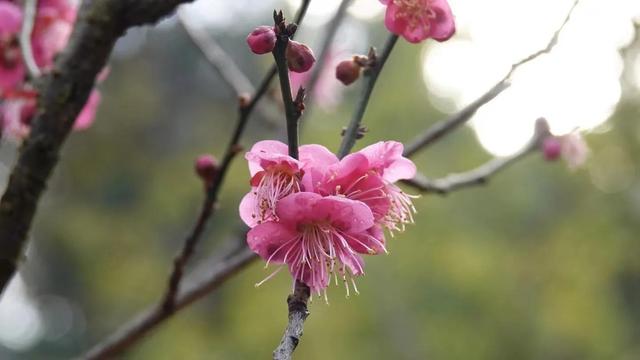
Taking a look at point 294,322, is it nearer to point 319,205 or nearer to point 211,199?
point 319,205

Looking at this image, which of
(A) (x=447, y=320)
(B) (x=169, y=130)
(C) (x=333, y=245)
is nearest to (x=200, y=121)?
(B) (x=169, y=130)

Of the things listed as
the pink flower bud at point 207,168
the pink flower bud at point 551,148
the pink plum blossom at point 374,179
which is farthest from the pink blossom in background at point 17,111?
the pink flower bud at point 551,148

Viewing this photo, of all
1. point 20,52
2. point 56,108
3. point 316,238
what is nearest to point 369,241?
point 316,238

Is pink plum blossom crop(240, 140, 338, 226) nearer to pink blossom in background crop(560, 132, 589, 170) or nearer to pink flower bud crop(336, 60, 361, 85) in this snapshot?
pink flower bud crop(336, 60, 361, 85)

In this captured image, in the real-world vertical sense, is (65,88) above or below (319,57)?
above

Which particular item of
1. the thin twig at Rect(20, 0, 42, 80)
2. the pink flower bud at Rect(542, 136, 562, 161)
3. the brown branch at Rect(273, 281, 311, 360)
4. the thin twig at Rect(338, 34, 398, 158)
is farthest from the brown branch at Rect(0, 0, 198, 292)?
the pink flower bud at Rect(542, 136, 562, 161)

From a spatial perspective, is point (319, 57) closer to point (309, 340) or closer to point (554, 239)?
point (309, 340)

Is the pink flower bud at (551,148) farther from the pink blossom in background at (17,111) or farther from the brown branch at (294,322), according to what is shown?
the brown branch at (294,322)
